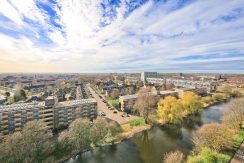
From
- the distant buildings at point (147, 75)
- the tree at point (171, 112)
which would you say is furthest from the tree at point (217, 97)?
the distant buildings at point (147, 75)

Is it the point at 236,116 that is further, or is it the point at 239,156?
the point at 236,116

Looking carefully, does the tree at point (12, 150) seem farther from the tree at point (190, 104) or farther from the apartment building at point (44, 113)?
the tree at point (190, 104)

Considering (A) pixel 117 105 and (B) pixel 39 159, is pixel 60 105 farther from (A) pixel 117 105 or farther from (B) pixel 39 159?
(A) pixel 117 105

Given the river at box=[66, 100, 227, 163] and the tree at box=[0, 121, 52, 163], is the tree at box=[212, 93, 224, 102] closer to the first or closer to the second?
the river at box=[66, 100, 227, 163]

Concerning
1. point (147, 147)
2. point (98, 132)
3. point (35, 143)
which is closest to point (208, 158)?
point (147, 147)

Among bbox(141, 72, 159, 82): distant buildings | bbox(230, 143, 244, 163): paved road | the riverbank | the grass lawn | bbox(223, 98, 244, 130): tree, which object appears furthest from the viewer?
bbox(141, 72, 159, 82): distant buildings

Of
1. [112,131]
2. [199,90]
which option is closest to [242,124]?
[112,131]

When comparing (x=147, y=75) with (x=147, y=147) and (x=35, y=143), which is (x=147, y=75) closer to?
(x=147, y=147)

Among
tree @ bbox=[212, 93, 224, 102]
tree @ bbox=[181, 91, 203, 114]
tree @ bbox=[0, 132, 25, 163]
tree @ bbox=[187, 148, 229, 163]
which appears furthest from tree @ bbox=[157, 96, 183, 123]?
tree @ bbox=[212, 93, 224, 102]
